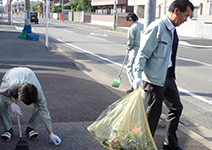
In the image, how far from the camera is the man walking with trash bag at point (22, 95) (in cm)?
321

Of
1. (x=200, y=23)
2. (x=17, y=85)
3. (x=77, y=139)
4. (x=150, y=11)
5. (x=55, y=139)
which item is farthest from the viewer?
(x=200, y=23)

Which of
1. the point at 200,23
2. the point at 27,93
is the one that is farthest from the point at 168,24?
the point at 200,23

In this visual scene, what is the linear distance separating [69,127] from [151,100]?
4.96ft

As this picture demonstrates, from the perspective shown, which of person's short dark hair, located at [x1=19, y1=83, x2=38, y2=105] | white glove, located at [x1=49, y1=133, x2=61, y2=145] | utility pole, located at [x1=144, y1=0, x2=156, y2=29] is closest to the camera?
person's short dark hair, located at [x1=19, y1=83, x2=38, y2=105]

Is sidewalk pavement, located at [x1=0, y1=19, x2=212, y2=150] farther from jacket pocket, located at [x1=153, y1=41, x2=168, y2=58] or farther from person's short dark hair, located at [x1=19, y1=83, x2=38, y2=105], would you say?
jacket pocket, located at [x1=153, y1=41, x2=168, y2=58]

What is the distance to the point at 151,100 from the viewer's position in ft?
11.8

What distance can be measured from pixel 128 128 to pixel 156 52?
3.25ft

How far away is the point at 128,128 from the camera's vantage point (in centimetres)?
323

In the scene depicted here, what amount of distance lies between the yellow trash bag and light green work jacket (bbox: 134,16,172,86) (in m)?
0.31

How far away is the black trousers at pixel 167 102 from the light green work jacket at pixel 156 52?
0.13 meters

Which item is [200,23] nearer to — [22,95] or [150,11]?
[150,11]

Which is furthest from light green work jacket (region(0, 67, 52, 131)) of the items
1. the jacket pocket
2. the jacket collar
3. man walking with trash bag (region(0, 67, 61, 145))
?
the jacket collar

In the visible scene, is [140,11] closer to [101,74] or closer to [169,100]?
[101,74]

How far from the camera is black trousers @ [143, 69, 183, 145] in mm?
3558
